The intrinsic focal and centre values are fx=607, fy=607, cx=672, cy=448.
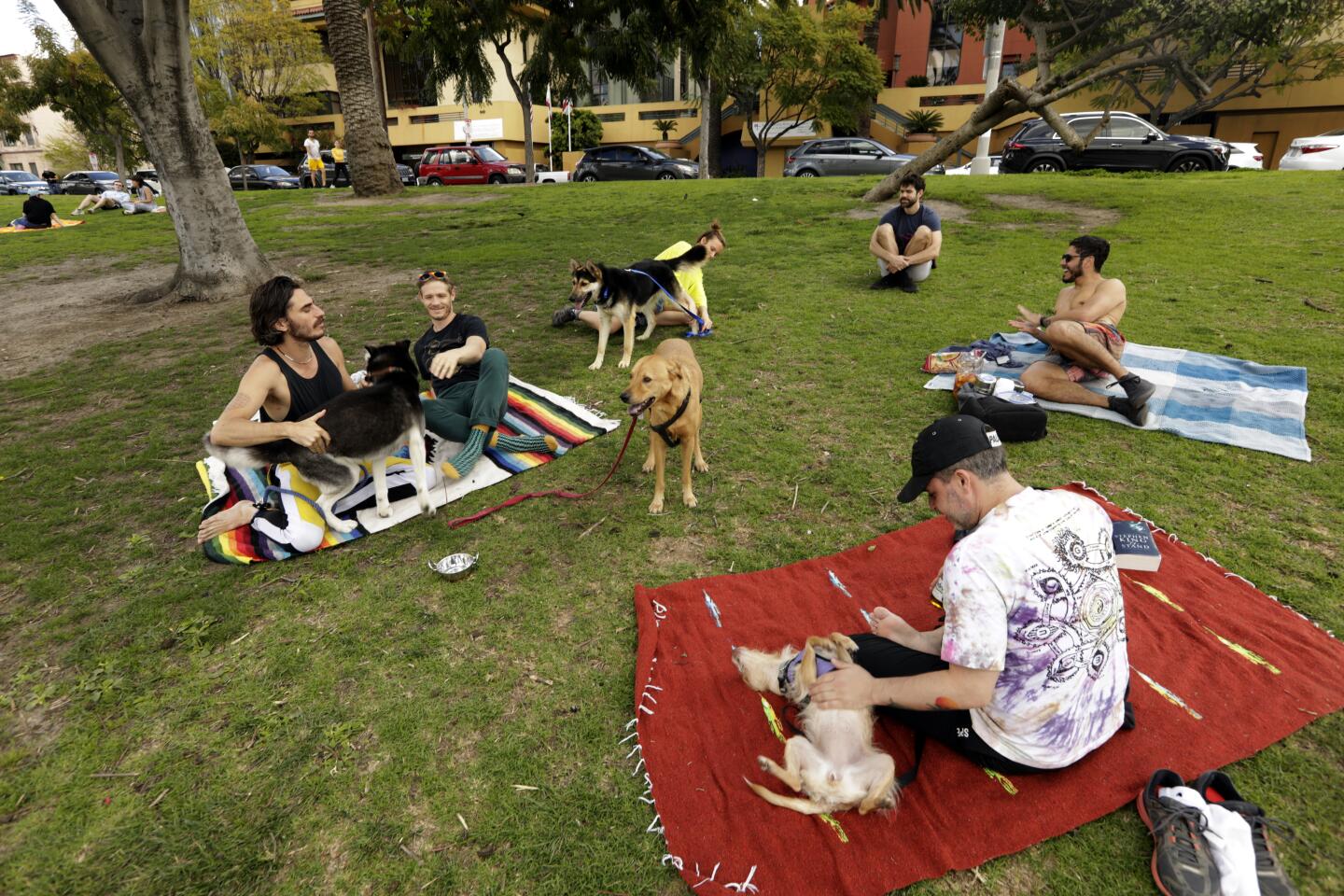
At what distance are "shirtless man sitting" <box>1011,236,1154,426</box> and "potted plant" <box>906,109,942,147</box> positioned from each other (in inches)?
1604

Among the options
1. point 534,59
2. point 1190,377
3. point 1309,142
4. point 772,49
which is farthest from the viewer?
point 772,49

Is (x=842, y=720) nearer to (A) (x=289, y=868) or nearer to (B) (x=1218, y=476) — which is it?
(A) (x=289, y=868)

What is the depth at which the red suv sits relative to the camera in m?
26.4

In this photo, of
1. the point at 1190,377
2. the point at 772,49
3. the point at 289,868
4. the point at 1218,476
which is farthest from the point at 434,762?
the point at 772,49

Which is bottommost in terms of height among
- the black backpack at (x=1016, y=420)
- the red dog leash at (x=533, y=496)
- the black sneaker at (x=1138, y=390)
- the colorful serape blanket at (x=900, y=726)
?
the colorful serape blanket at (x=900, y=726)

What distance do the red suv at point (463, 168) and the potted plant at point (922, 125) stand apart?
91.5ft

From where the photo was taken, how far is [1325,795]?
2.42m

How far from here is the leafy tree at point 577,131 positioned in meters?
43.2

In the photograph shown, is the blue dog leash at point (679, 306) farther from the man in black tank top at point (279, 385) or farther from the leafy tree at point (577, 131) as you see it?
the leafy tree at point (577, 131)

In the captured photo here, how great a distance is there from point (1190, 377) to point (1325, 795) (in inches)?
191

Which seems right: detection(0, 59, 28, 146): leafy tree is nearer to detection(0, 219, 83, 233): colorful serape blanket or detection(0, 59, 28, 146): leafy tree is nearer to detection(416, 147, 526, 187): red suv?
detection(0, 219, 83, 233): colorful serape blanket

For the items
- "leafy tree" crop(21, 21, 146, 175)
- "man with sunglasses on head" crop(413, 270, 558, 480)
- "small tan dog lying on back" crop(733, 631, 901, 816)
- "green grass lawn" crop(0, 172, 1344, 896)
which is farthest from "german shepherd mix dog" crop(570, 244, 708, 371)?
"leafy tree" crop(21, 21, 146, 175)

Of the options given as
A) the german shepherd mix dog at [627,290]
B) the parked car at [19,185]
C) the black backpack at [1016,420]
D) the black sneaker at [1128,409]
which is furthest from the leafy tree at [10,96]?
the black sneaker at [1128,409]

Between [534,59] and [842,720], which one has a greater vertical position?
[534,59]
